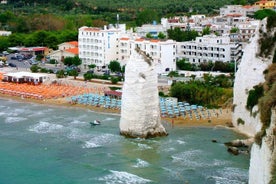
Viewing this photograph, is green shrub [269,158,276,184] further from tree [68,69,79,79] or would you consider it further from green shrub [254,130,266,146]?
tree [68,69,79,79]

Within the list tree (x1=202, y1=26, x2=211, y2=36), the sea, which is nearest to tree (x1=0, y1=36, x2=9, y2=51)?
tree (x1=202, y1=26, x2=211, y2=36)

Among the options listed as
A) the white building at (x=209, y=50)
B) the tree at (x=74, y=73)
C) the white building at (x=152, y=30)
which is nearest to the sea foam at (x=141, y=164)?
the tree at (x=74, y=73)

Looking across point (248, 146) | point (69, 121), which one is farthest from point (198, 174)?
point (69, 121)

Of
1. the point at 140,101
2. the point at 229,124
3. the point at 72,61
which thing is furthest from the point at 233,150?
the point at 72,61

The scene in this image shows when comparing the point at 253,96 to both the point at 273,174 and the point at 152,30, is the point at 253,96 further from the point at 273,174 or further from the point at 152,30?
the point at 152,30

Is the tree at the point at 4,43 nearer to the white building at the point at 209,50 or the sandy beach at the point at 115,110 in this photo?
the sandy beach at the point at 115,110

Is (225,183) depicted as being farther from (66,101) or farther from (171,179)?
(66,101)
